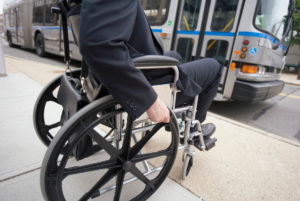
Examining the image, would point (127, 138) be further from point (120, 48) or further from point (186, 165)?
point (186, 165)

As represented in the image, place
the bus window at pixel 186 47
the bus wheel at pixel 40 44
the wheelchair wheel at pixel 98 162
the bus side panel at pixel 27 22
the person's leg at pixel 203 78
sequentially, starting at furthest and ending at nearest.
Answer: the bus side panel at pixel 27 22, the bus wheel at pixel 40 44, the bus window at pixel 186 47, the person's leg at pixel 203 78, the wheelchair wheel at pixel 98 162

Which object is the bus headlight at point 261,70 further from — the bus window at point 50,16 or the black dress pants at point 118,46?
the bus window at point 50,16

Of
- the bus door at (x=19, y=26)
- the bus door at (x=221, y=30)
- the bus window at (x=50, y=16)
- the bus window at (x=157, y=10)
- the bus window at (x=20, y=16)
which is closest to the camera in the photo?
the bus door at (x=221, y=30)

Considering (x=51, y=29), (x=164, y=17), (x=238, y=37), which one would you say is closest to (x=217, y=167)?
(x=238, y=37)

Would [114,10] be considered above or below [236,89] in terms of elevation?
above

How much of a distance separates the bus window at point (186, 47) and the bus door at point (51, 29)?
19.0 ft

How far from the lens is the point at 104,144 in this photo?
3.56 ft

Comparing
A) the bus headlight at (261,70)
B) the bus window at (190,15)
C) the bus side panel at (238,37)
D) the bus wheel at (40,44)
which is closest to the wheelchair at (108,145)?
the bus side panel at (238,37)

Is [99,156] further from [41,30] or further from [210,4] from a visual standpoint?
[41,30]

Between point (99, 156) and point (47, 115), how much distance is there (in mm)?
1244

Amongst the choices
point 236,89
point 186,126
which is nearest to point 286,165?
point 186,126

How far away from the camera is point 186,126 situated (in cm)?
157

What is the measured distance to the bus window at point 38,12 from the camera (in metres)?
8.61

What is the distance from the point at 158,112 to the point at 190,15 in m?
3.59
